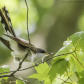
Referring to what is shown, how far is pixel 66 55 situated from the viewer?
620 millimetres

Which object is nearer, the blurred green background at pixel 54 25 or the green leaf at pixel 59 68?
the green leaf at pixel 59 68

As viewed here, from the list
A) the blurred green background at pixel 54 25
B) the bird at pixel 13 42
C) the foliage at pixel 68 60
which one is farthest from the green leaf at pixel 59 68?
the blurred green background at pixel 54 25

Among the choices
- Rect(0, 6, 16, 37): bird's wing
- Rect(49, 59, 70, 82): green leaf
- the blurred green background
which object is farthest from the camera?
Result: the blurred green background

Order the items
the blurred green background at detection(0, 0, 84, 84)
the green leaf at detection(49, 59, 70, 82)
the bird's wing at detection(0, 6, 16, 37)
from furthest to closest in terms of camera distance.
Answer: the blurred green background at detection(0, 0, 84, 84) → the bird's wing at detection(0, 6, 16, 37) → the green leaf at detection(49, 59, 70, 82)

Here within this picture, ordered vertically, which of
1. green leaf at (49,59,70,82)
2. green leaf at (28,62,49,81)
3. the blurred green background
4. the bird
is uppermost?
the blurred green background

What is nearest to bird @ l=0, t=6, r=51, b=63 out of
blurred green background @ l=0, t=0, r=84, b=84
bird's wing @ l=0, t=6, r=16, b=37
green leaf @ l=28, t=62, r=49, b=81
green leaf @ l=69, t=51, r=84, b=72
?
bird's wing @ l=0, t=6, r=16, b=37

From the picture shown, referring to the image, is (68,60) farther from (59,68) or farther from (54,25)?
(54,25)

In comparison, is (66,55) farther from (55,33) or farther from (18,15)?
(18,15)

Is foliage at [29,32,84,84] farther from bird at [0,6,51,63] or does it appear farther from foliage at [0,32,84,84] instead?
bird at [0,6,51,63]

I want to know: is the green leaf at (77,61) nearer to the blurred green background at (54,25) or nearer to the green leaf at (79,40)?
the green leaf at (79,40)

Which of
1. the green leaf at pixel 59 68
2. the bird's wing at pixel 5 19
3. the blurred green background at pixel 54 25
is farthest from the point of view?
the blurred green background at pixel 54 25

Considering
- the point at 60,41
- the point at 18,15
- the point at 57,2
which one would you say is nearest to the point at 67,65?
the point at 60,41

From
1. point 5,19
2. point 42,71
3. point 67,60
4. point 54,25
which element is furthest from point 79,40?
point 54,25

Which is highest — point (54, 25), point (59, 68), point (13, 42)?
point (54, 25)
